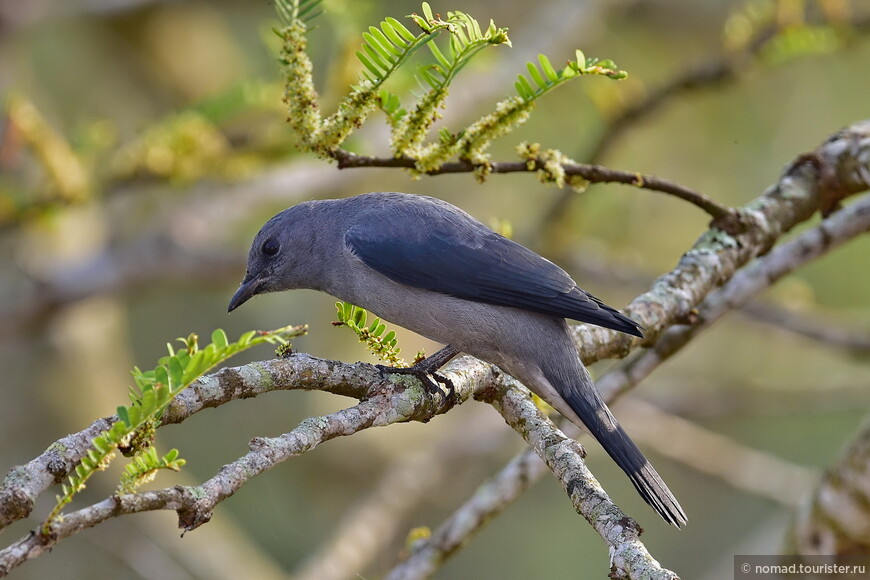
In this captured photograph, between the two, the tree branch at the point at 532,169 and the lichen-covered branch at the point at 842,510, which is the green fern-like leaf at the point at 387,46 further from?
the lichen-covered branch at the point at 842,510

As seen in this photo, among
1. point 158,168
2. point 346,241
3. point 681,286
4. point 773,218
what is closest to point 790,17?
point 773,218

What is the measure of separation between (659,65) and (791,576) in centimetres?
758

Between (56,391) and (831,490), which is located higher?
(56,391)

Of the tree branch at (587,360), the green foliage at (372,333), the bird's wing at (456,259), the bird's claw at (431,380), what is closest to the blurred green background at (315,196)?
the bird's wing at (456,259)

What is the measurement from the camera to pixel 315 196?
21.9ft

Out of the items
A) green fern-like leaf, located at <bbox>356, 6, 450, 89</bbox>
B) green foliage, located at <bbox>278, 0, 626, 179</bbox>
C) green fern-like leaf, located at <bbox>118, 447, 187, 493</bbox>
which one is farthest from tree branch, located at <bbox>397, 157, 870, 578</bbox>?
green fern-like leaf, located at <bbox>118, 447, 187, 493</bbox>

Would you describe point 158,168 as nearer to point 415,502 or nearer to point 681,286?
point 415,502

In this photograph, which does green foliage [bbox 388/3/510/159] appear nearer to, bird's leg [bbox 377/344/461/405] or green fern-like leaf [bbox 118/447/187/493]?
bird's leg [bbox 377/344/461/405]

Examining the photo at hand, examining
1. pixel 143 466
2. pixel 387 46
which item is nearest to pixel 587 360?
pixel 387 46

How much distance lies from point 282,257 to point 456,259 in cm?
79

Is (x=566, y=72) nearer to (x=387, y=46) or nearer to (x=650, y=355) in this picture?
(x=387, y=46)

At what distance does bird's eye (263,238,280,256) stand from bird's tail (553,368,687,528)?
135cm

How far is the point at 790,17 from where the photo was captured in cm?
489

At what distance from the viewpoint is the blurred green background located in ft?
18.8
